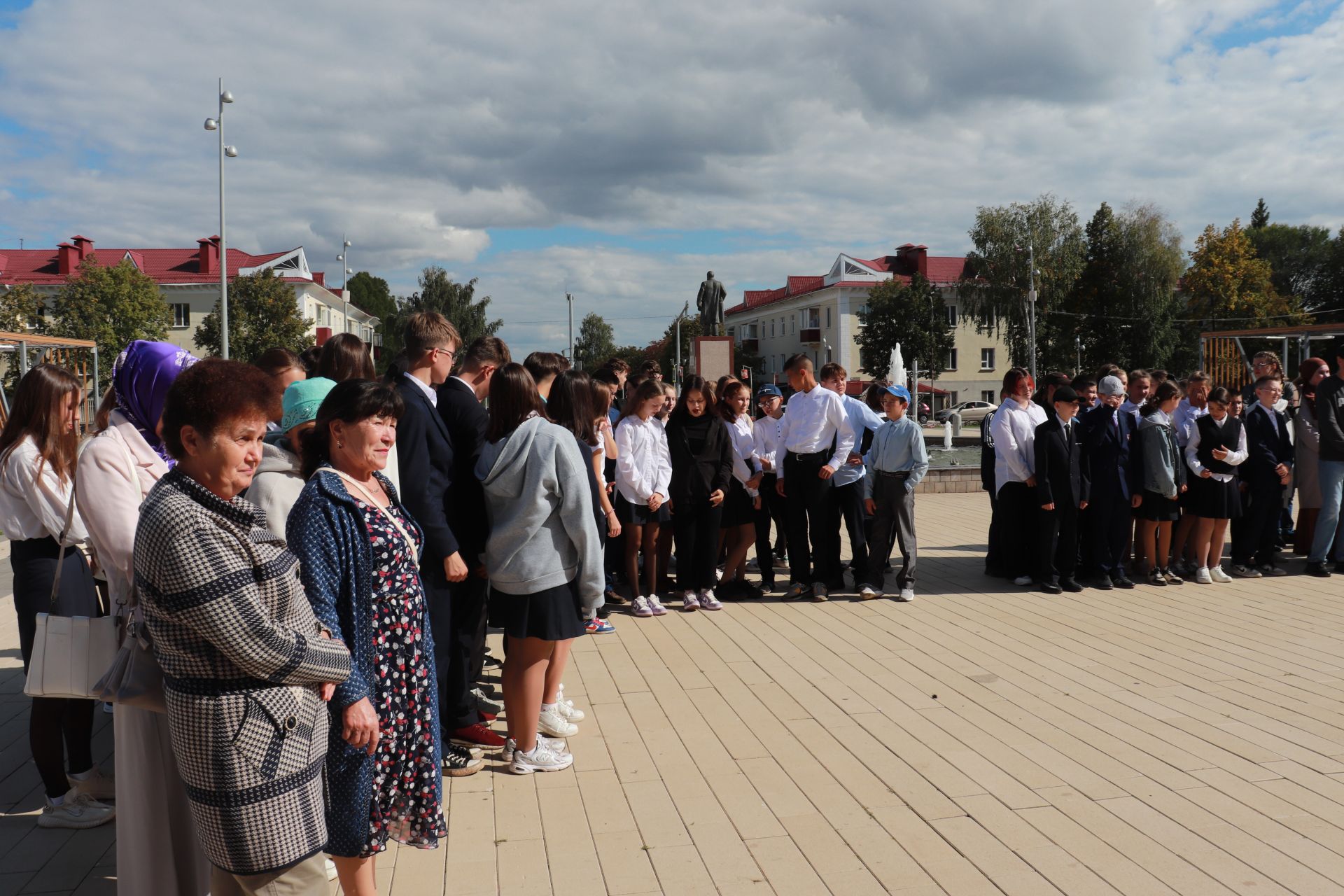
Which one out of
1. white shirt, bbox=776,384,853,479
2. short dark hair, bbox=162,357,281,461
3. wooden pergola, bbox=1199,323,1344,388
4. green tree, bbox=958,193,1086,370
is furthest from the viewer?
green tree, bbox=958,193,1086,370

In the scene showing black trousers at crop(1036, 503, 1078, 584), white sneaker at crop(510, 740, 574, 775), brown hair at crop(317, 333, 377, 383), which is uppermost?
brown hair at crop(317, 333, 377, 383)

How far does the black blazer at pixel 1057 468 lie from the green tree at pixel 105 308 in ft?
122

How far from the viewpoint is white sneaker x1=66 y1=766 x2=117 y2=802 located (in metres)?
4.01

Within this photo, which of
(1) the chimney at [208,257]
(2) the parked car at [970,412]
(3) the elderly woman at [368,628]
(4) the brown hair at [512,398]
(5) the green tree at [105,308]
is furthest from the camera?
(1) the chimney at [208,257]

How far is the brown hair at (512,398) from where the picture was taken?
14.4ft

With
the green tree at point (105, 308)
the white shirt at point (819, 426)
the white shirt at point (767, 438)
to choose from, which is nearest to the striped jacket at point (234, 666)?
the white shirt at point (819, 426)

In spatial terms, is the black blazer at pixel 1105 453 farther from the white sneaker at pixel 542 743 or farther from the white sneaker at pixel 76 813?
the white sneaker at pixel 76 813

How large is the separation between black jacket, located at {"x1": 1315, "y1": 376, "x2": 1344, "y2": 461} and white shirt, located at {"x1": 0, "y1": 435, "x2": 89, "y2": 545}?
993cm

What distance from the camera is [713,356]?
51.5ft

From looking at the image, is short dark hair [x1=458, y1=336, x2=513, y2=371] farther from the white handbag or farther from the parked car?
the parked car

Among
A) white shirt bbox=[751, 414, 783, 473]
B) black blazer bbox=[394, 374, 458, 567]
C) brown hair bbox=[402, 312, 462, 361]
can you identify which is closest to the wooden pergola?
white shirt bbox=[751, 414, 783, 473]

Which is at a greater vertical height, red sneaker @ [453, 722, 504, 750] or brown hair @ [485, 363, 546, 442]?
brown hair @ [485, 363, 546, 442]

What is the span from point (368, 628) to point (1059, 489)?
7.03m

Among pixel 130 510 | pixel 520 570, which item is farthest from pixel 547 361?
pixel 130 510
